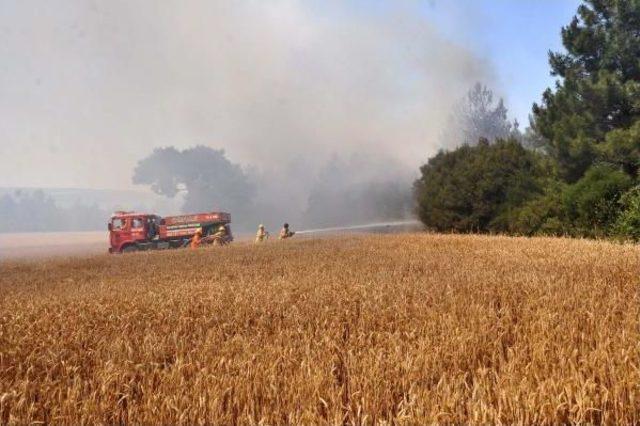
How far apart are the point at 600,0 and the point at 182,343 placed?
2695 cm

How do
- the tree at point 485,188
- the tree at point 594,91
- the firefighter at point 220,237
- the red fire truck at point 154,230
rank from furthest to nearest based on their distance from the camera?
the red fire truck at point 154,230 < the firefighter at point 220,237 < the tree at point 485,188 < the tree at point 594,91

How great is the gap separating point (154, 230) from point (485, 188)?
20548mm

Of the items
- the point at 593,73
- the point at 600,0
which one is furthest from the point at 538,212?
the point at 600,0

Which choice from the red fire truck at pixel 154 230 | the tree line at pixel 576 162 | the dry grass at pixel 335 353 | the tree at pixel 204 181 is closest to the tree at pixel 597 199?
the tree line at pixel 576 162

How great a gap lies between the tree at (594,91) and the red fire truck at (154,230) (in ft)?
66.5

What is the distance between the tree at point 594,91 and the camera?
71.2 ft

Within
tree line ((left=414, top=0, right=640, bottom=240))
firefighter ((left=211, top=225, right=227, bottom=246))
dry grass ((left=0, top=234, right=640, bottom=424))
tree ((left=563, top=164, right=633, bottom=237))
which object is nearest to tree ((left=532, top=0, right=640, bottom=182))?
tree line ((left=414, top=0, right=640, bottom=240))

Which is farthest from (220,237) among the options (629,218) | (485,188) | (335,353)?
(335,353)

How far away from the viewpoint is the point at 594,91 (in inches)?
864

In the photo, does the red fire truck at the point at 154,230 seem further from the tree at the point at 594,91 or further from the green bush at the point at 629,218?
the green bush at the point at 629,218

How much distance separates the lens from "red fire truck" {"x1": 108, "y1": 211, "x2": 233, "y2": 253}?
101 ft

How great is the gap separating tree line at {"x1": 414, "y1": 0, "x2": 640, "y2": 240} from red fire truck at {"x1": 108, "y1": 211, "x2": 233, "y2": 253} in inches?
560

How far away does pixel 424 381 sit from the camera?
3.36 metres

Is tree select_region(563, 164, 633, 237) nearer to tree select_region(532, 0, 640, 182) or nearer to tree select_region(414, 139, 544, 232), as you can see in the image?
tree select_region(532, 0, 640, 182)
